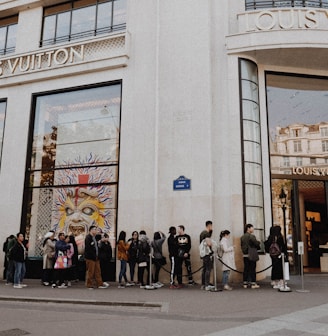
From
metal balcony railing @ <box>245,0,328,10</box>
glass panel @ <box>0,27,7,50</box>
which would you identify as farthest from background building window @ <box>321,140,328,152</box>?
glass panel @ <box>0,27,7,50</box>

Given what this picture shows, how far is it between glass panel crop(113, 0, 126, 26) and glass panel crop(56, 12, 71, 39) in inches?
81.1

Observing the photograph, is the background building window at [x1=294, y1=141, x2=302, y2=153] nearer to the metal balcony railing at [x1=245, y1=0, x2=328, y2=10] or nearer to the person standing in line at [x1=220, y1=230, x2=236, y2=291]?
the metal balcony railing at [x1=245, y1=0, x2=328, y2=10]

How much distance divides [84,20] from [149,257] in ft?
32.2

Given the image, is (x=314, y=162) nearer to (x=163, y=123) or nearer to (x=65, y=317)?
(x=163, y=123)

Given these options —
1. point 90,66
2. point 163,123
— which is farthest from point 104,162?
point 90,66

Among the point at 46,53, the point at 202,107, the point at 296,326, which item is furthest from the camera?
the point at 46,53

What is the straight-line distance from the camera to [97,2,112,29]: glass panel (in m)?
15.1

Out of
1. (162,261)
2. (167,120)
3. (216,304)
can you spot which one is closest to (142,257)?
(162,261)

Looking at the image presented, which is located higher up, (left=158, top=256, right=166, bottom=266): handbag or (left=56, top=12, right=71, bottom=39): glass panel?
(left=56, top=12, right=71, bottom=39): glass panel

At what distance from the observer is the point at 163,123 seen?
42.7 ft

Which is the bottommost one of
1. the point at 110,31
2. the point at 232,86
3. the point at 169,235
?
the point at 169,235

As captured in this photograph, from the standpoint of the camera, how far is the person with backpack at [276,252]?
1045 cm

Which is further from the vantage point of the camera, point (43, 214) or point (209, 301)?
point (43, 214)

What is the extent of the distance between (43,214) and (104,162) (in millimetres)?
3050
